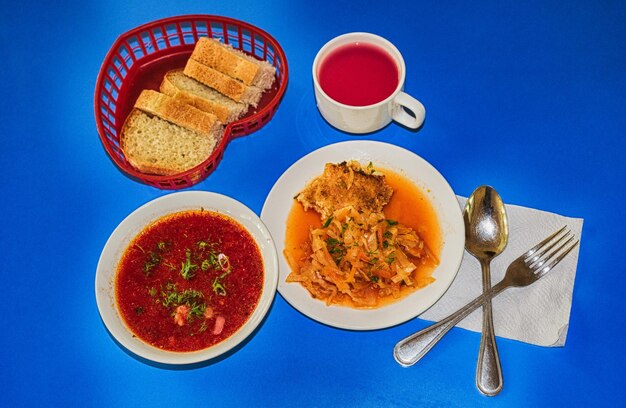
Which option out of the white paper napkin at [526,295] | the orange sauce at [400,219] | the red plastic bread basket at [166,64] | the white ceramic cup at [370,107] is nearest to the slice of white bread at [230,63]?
the red plastic bread basket at [166,64]

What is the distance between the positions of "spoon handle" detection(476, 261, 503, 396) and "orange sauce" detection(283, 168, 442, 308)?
13.6 inches

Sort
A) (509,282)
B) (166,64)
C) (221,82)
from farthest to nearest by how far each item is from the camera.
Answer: (166,64) < (221,82) < (509,282)

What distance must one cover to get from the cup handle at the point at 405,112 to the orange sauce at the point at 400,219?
0.26 meters

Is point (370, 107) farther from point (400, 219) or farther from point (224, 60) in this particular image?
point (224, 60)

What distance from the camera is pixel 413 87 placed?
3.17 m

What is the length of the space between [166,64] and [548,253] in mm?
2189

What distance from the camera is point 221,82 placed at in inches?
117

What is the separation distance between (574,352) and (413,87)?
155 cm

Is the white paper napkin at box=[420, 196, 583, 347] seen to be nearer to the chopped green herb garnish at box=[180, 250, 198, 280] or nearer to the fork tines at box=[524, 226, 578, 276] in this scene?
the fork tines at box=[524, 226, 578, 276]

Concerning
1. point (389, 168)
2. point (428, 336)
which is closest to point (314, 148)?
point (389, 168)

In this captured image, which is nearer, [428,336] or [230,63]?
[428,336]

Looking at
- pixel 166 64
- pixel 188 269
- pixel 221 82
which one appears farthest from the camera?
pixel 166 64

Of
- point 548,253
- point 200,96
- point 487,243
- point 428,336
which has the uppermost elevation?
point 548,253

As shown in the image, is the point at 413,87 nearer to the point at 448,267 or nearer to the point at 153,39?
the point at 448,267
